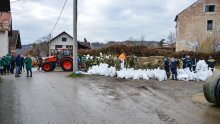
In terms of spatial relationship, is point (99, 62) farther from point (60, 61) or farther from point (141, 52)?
point (141, 52)

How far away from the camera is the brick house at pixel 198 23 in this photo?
2206 inches

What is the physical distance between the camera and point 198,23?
56.8 m

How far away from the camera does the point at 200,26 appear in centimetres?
5672

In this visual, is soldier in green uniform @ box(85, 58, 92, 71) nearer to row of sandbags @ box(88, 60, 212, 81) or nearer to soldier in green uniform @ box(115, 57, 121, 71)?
row of sandbags @ box(88, 60, 212, 81)

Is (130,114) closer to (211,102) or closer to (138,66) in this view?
(211,102)

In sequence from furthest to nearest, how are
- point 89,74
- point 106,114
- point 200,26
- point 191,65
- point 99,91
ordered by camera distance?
1. point 200,26
2. point 191,65
3. point 89,74
4. point 99,91
5. point 106,114

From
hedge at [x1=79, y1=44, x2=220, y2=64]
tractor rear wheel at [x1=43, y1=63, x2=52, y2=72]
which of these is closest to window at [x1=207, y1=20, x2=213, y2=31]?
hedge at [x1=79, y1=44, x2=220, y2=64]

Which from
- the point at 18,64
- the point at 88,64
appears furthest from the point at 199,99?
the point at 88,64

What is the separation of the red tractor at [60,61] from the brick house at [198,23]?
95.1 ft

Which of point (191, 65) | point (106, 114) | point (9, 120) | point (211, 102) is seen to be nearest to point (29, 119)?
point (9, 120)

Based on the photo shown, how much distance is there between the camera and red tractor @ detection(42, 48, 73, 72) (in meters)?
30.0

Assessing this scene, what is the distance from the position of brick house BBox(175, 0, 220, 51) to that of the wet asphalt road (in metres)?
39.6

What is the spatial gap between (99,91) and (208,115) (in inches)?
250

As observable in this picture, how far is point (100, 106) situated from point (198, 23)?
4634 centimetres
